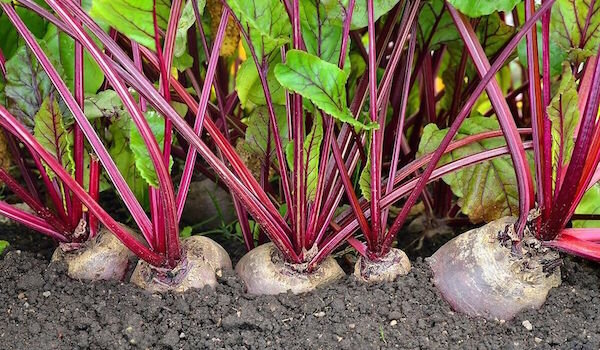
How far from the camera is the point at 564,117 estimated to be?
1.06 metres

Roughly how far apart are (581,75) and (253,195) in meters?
0.61

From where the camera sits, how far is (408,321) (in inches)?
44.6

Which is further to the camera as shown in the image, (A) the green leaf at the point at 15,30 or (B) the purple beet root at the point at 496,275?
(A) the green leaf at the point at 15,30

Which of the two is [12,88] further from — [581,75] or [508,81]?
[508,81]

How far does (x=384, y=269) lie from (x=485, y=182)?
0.89 feet

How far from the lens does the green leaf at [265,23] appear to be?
100cm

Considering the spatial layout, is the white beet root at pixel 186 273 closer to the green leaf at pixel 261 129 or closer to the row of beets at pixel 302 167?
the row of beets at pixel 302 167

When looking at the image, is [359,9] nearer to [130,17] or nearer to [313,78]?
[313,78]

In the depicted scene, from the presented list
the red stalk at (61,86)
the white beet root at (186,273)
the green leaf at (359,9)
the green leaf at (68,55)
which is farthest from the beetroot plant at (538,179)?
the green leaf at (68,55)

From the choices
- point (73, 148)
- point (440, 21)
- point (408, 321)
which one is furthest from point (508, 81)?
point (73, 148)

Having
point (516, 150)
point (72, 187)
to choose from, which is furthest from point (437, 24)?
point (72, 187)

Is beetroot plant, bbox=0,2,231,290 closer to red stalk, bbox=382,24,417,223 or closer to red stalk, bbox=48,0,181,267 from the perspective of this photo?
red stalk, bbox=48,0,181,267

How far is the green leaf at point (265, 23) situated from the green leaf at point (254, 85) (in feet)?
0.22

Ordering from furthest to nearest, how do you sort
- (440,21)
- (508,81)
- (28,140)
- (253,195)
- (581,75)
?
(508,81), (440,21), (581,75), (253,195), (28,140)
